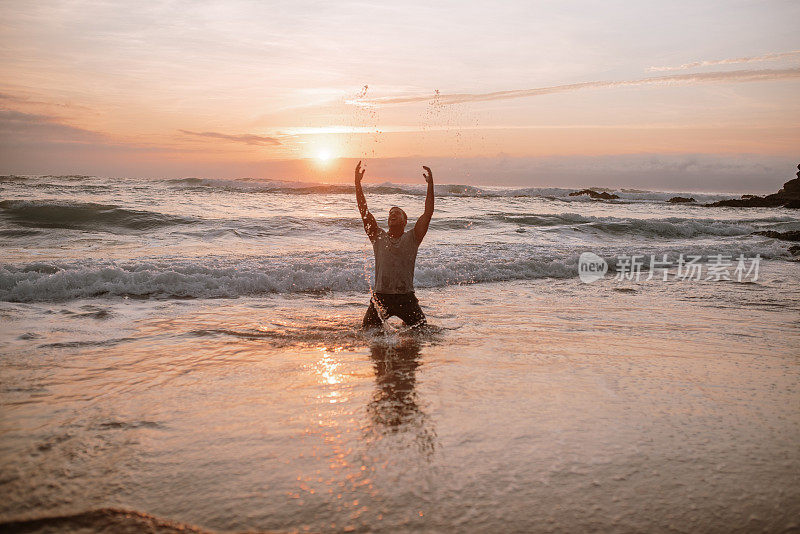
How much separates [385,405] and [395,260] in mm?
2480

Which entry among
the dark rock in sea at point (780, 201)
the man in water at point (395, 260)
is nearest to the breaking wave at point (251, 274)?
the man in water at point (395, 260)

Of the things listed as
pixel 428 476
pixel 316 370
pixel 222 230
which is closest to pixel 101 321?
pixel 316 370

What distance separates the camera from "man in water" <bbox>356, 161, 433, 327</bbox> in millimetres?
6566

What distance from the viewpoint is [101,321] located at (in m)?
7.52

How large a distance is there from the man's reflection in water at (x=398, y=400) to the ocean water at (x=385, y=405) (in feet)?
0.09

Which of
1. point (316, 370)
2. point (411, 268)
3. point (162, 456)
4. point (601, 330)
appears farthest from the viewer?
point (601, 330)

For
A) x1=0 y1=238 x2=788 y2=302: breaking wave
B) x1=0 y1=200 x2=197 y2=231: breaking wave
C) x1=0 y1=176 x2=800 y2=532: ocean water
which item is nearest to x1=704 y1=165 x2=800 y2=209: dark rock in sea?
x1=0 y1=238 x2=788 y2=302: breaking wave

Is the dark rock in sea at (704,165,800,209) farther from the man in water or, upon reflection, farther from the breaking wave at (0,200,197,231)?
the man in water

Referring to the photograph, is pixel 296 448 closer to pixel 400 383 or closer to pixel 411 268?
pixel 400 383

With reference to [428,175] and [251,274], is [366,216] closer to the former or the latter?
[428,175]

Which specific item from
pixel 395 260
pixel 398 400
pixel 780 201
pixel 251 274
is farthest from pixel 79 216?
pixel 780 201

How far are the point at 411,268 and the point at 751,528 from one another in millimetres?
4452

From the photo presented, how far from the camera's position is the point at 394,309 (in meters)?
6.87

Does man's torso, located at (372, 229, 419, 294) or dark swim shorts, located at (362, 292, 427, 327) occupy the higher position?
man's torso, located at (372, 229, 419, 294)
